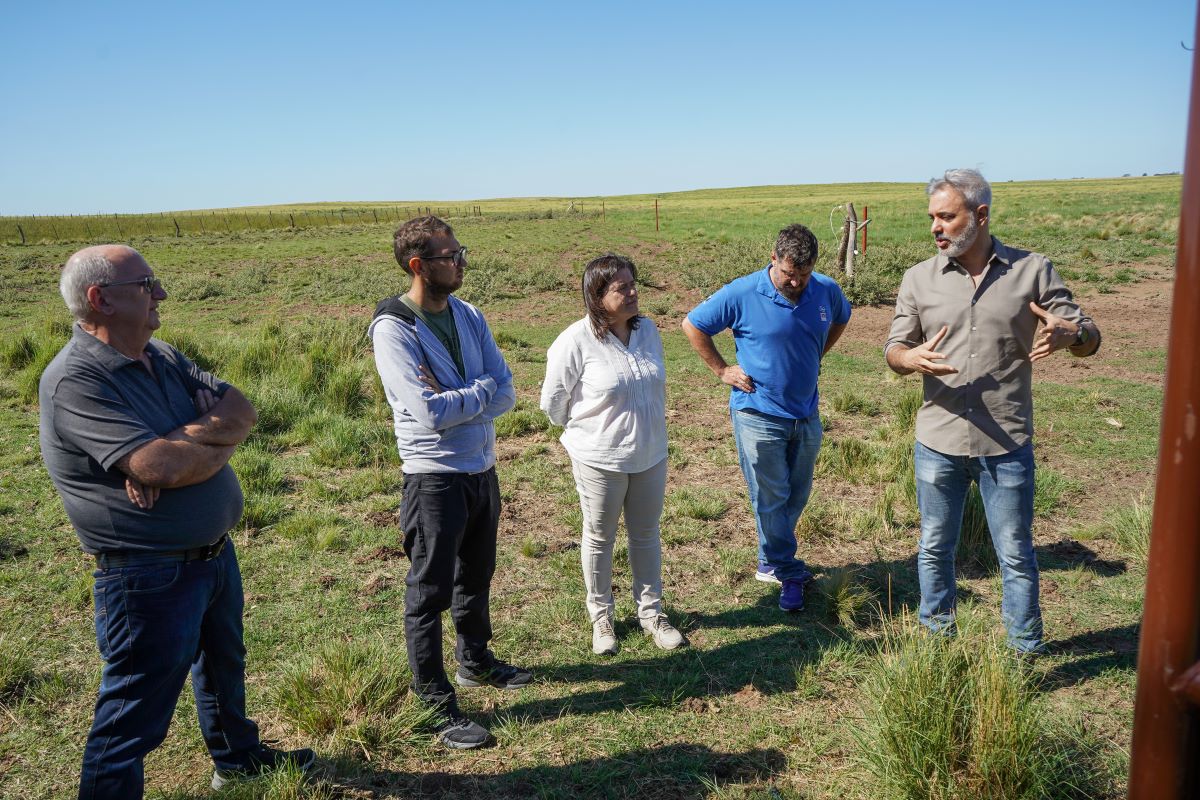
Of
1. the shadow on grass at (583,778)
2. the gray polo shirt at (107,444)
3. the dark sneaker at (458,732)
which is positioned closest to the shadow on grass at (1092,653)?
the shadow on grass at (583,778)

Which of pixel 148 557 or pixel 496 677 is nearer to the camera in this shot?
pixel 148 557

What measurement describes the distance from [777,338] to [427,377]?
78.9 inches

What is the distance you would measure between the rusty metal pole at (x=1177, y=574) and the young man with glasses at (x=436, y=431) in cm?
271

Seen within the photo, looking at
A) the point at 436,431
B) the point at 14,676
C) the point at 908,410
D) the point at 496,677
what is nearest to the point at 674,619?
the point at 496,677

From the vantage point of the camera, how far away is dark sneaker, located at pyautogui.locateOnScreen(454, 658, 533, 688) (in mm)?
3885

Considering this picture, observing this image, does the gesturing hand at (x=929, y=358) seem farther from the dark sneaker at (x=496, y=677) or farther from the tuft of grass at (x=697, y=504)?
the tuft of grass at (x=697, y=504)

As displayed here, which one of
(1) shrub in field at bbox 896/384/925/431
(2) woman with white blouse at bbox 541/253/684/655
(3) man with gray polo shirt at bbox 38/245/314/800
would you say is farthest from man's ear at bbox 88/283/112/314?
(1) shrub in field at bbox 896/384/925/431

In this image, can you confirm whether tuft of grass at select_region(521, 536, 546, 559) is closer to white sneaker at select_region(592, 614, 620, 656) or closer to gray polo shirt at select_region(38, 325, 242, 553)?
white sneaker at select_region(592, 614, 620, 656)

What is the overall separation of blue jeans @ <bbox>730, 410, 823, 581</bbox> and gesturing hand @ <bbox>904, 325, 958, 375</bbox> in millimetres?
932

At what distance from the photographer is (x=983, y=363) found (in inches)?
141

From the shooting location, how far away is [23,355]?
10.5 m

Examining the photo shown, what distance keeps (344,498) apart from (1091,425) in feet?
22.0

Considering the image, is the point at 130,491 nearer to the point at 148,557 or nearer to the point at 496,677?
the point at 148,557

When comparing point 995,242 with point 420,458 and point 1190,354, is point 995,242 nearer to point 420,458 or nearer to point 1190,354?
point 420,458
